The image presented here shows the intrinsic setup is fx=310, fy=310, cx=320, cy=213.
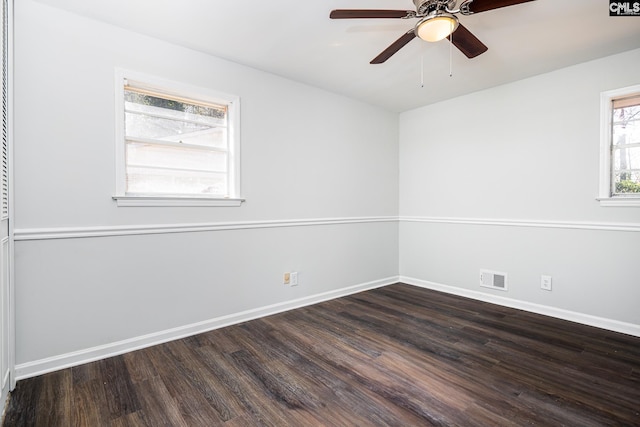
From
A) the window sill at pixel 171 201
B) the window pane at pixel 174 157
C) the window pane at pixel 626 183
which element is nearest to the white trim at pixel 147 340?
the window sill at pixel 171 201

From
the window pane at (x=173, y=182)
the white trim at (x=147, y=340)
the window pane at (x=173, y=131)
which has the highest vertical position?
the window pane at (x=173, y=131)

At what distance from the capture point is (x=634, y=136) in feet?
8.99

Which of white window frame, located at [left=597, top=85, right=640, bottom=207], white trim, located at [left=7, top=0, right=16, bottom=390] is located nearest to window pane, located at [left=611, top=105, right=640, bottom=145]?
white window frame, located at [left=597, top=85, right=640, bottom=207]

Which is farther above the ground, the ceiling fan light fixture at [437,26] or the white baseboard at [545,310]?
the ceiling fan light fixture at [437,26]

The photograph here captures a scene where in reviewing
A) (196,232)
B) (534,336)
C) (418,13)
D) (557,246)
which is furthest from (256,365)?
(557,246)

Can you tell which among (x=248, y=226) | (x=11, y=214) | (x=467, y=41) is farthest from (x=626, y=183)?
(x=11, y=214)

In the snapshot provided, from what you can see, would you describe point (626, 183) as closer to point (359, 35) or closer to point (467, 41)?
point (467, 41)

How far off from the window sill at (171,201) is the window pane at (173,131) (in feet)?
1.64

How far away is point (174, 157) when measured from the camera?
8.73ft

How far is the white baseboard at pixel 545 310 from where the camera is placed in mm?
2717

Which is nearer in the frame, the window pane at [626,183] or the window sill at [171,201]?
the window sill at [171,201]

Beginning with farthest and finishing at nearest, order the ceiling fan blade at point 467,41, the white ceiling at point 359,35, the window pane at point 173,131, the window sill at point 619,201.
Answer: the window sill at point 619,201 → the window pane at point 173,131 → the white ceiling at point 359,35 → the ceiling fan blade at point 467,41

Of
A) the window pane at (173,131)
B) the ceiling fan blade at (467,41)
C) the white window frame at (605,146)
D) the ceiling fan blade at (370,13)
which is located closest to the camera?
the ceiling fan blade at (370,13)

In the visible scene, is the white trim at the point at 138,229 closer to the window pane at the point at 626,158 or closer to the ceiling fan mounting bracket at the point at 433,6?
the ceiling fan mounting bracket at the point at 433,6
